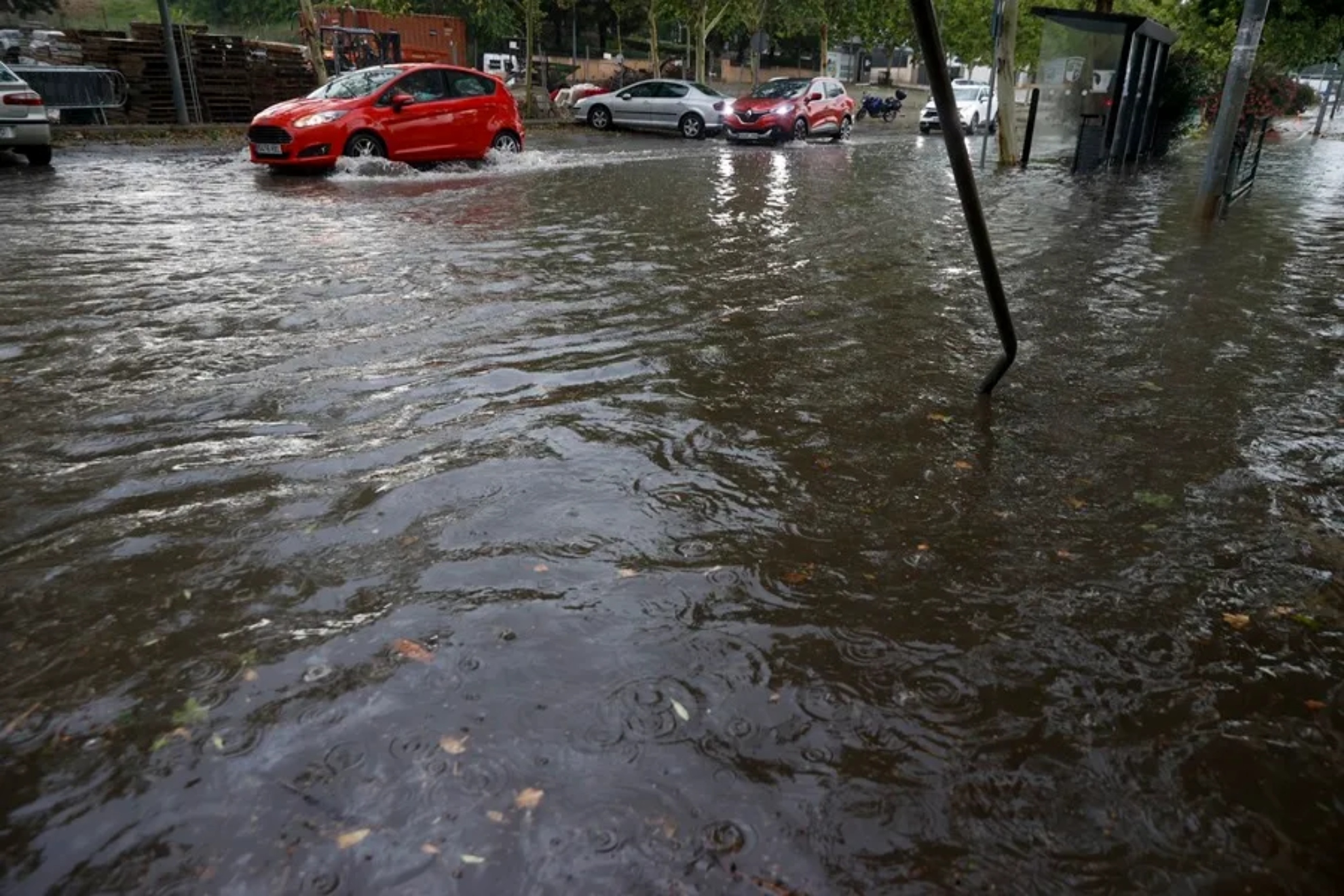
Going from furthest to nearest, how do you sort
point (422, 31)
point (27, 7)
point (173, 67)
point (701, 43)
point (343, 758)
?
point (27, 7) → point (701, 43) → point (422, 31) → point (173, 67) → point (343, 758)

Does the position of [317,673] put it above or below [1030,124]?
below

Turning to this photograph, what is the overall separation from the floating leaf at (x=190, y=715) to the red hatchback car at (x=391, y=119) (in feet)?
42.4

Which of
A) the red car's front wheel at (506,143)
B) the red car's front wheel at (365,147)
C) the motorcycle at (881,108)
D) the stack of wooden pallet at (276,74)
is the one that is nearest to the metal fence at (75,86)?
the stack of wooden pallet at (276,74)

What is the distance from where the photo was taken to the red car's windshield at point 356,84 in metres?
14.5

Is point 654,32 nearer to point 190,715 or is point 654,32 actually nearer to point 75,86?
point 75,86

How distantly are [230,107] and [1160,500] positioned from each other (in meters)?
23.2

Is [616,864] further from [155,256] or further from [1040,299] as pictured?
[155,256]

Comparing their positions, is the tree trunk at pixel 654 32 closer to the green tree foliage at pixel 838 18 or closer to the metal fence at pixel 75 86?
the green tree foliage at pixel 838 18

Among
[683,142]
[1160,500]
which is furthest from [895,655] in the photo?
[683,142]

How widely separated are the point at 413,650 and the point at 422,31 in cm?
3456

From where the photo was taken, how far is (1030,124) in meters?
18.3

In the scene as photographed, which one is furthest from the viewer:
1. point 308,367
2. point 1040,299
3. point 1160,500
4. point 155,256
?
point 155,256

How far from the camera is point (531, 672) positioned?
8.95 ft

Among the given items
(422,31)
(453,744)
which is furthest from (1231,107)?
(422,31)
